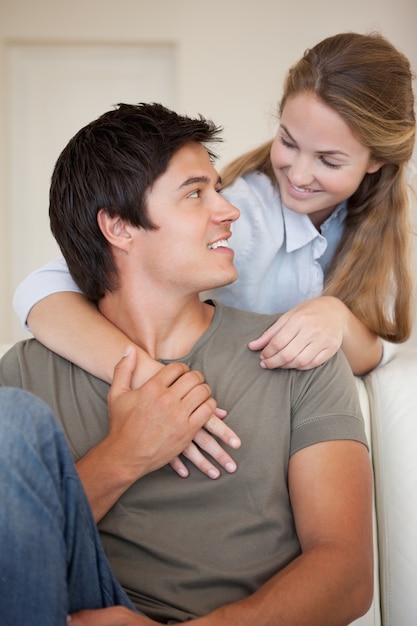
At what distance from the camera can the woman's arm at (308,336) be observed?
1471mm

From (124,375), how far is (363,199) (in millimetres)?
831

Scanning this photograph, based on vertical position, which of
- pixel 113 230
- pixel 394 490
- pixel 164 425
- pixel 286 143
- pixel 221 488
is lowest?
pixel 394 490

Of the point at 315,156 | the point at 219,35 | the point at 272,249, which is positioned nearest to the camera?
the point at 315,156

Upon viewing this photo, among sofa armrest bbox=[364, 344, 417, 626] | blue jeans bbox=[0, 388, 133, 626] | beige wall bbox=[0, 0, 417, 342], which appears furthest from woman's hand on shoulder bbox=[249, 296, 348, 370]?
beige wall bbox=[0, 0, 417, 342]

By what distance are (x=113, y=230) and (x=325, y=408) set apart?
519 mm

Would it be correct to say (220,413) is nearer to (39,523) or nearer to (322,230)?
(39,523)

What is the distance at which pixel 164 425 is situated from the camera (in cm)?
140

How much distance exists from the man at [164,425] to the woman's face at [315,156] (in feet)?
0.76

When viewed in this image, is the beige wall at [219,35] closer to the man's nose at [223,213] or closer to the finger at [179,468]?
the man's nose at [223,213]

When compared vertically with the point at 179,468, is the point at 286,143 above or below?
above

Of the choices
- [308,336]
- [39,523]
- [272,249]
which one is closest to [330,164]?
[272,249]

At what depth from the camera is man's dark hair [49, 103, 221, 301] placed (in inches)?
61.6

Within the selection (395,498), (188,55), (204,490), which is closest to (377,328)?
(395,498)

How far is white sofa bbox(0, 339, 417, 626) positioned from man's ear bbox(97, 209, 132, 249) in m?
0.60
